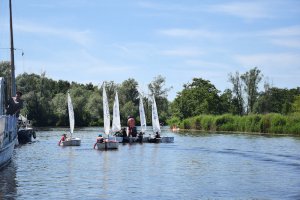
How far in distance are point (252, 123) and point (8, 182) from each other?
79877 millimetres

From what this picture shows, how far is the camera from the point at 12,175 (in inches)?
1558

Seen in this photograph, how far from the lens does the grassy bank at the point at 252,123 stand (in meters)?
101

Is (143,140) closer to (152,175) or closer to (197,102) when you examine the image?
(152,175)

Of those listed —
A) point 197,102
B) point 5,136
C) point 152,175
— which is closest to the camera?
→ point 152,175

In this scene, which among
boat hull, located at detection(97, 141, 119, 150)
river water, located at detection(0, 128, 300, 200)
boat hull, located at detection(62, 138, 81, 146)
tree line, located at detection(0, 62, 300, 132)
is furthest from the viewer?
tree line, located at detection(0, 62, 300, 132)

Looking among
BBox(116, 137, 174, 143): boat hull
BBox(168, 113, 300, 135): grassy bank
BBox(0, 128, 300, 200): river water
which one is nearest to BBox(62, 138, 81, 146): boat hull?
BBox(0, 128, 300, 200): river water

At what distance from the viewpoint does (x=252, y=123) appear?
109938 millimetres

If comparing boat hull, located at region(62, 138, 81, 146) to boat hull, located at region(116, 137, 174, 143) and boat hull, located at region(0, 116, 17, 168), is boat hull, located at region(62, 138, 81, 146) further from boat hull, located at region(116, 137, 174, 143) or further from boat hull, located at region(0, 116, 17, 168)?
boat hull, located at region(0, 116, 17, 168)

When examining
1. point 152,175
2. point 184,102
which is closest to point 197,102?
point 184,102

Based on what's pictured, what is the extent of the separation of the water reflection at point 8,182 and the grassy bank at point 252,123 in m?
66.2

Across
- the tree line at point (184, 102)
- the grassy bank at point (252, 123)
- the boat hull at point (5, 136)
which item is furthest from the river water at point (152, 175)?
the tree line at point (184, 102)

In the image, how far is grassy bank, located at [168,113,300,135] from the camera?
332 ft

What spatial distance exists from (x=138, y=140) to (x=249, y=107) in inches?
3623

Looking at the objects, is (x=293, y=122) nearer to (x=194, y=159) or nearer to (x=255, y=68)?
(x=194, y=159)
